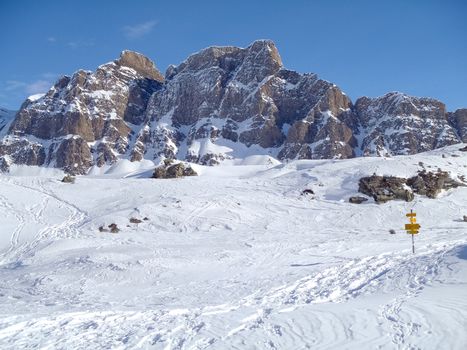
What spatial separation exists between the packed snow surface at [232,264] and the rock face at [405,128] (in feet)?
443

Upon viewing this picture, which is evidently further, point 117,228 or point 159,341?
point 117,228

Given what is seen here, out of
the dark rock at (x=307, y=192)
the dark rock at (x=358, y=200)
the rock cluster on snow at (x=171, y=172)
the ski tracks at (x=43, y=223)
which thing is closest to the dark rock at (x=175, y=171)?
the rock cluster on snow at (x=171, y=172)

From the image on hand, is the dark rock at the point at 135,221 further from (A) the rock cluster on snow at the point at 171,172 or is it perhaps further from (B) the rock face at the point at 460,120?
(B) the rock face at the point at 460,120

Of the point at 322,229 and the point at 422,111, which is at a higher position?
the point at 422,111

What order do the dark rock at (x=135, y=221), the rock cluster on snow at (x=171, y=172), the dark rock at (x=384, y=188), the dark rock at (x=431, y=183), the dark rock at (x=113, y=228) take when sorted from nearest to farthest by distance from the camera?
1. the dark rock at (x=113, y=228)
2. the dark rock at (x=135, y=221)
3. the dark rock at (x=384, y=188)
4. the dark rock at (x=431, y=183)
5. the rock cluster on snow at (x=171, y=172)

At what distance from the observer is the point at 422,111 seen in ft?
617

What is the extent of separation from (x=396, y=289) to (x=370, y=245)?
1068cm

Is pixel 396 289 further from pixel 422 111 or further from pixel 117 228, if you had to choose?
pixel 422 111

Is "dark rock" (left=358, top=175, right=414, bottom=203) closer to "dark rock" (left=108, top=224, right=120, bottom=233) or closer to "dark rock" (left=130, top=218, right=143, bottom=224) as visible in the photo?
"dark rock" (left=130, top=218, right=143, bottom=224)

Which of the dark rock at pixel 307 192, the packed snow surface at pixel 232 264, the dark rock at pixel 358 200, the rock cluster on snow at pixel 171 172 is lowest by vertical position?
the packed snow surface at pixel 232 264

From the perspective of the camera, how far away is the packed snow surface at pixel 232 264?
10766mm

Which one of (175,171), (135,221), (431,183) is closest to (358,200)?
(431,183)

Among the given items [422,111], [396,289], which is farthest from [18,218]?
[422,111]

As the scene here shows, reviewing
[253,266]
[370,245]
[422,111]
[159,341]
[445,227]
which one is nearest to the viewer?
[159,341]
